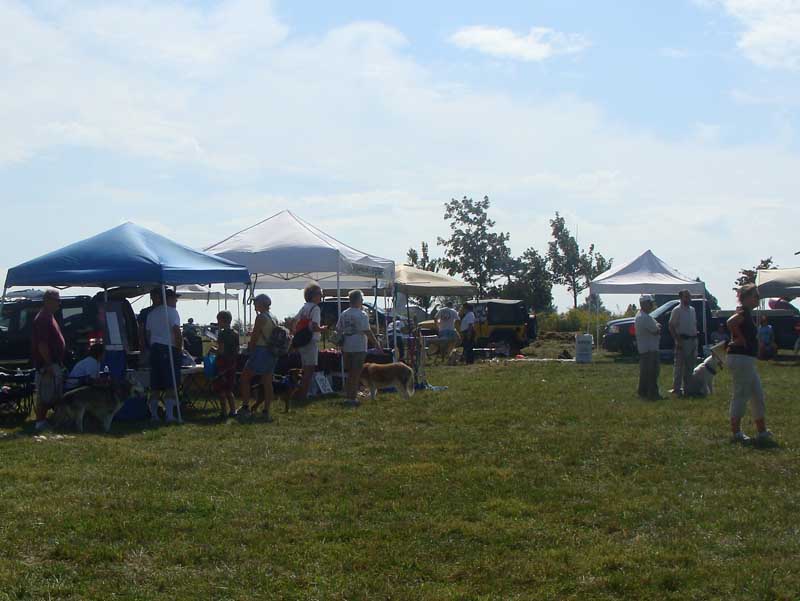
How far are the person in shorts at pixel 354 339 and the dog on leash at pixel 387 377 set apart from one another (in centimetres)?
33

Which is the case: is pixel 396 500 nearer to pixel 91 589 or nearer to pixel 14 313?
pixel 91 589

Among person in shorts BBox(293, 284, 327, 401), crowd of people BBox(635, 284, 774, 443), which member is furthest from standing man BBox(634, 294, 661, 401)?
person in shorts BBox(293, 284, 327, 401)

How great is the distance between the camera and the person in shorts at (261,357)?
11.7m

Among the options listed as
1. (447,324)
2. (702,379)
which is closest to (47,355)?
(702,379)

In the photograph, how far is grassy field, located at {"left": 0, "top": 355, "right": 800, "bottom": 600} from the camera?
535 centimetres

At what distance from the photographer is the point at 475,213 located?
42.8m

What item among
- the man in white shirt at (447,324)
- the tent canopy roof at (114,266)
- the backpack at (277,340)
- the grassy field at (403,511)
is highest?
Answer: the tent canopy roof at (114,266)

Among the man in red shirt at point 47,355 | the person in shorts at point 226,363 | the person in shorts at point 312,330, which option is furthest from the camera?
the person in shorts at point 312,330

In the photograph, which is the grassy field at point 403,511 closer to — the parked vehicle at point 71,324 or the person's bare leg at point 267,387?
the person's bare leg at point 267,387

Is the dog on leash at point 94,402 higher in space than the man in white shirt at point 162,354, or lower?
lower

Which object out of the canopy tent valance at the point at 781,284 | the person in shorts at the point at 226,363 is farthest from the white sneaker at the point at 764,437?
the canopy tent valance at the point at 781,284

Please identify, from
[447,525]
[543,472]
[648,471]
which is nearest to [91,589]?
[447,525]

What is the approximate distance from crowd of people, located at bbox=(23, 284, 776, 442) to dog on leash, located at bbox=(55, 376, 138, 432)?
19 centimetres

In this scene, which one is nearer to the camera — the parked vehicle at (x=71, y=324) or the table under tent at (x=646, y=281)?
the parked vehicle at (x=71, y=324)
